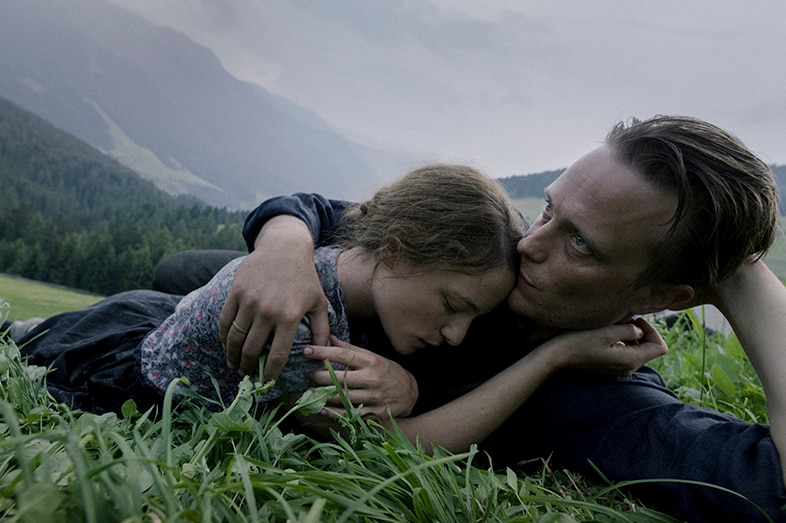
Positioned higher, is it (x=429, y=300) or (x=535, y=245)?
(x=535, y=245)

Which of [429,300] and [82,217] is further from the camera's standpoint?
[82,217]

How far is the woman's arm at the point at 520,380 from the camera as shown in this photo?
1878 millimetres

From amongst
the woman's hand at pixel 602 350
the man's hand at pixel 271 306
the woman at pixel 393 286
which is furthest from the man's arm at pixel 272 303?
the woman's hand at pixel 602 350

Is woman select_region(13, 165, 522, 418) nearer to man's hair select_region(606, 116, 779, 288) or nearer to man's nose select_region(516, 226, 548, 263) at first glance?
man's nose select_region(516, 226, 548, 263)

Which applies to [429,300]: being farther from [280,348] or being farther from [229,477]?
[229,477]

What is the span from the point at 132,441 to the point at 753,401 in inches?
108

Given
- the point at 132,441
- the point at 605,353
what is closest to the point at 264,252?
the point at 132,441

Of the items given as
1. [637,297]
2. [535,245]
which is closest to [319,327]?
[535,245]

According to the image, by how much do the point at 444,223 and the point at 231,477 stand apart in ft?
3.96

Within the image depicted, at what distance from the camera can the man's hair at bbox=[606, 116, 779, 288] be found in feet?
6.14

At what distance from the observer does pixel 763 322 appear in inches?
75.0

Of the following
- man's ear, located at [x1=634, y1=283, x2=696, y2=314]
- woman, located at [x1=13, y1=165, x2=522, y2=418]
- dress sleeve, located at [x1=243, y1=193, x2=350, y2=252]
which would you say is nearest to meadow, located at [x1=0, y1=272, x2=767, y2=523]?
woman, located at [x1=13, y1=165, x2=522, y2=418]

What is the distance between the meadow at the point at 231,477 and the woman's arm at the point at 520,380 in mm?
233

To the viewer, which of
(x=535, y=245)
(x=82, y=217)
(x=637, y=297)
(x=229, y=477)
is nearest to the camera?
(x=229, y=477)
